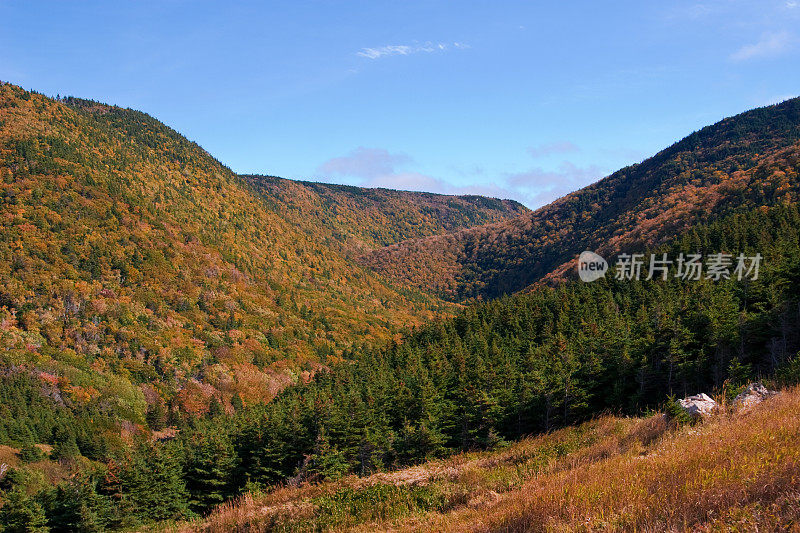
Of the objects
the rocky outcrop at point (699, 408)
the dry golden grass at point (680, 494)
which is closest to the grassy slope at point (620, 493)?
the dry golden grass at point (680, 494)

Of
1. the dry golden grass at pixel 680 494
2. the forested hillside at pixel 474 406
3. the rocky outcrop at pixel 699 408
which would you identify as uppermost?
the dry golden grass at pixel 680 494

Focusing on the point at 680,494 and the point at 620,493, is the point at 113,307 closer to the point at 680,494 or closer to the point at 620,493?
the point at 620,493

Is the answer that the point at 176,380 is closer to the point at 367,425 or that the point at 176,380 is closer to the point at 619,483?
the point at 367,425

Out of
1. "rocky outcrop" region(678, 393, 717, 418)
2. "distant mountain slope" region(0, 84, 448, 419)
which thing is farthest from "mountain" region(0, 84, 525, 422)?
"rocky outcrop" region(678, 393, 717, 418)

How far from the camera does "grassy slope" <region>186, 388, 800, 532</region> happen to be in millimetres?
5637

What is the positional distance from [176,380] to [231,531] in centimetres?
14119

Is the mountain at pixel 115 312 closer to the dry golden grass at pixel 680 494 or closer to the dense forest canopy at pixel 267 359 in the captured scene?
the dense forest canopy at pixel 267 359

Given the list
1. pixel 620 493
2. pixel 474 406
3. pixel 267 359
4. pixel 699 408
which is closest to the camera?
pixel 620 493

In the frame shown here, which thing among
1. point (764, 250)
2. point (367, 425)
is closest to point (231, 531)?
point (367, 425)

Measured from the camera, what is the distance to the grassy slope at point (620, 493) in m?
5.64

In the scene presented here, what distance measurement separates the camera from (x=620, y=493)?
6.47m

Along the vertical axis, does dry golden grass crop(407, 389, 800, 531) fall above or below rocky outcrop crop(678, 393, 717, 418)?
above

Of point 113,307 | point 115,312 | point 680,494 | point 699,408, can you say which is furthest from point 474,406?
point 113,307

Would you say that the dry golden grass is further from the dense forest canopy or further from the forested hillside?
the forested hillside
